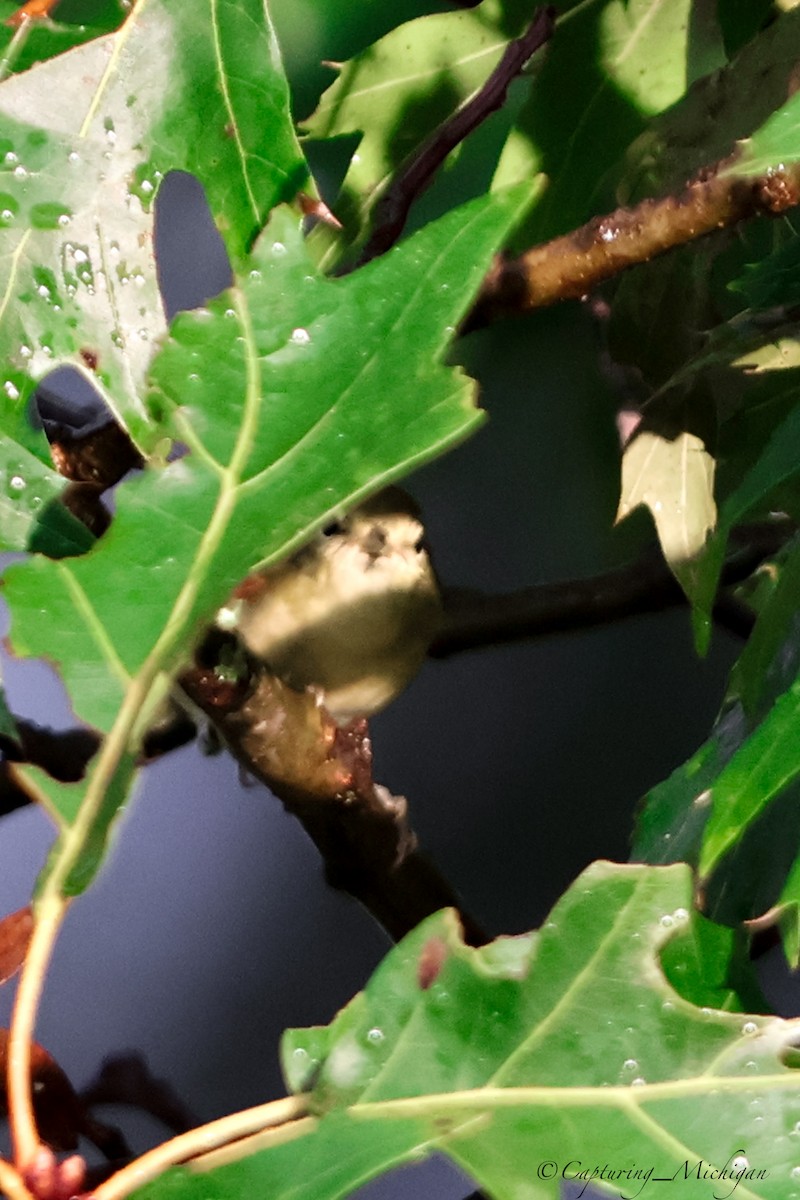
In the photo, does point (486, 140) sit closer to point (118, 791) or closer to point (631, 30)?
point (631, 30)

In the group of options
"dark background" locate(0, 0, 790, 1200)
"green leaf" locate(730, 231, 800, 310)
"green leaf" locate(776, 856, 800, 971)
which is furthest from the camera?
"dark background" locate(0, 0, 790, 1200)

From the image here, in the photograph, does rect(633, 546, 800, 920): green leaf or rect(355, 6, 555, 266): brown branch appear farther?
rect(355, 6, 555, 266): brown branch

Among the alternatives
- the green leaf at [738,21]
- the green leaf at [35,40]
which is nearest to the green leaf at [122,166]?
the green leaf at [35,40]

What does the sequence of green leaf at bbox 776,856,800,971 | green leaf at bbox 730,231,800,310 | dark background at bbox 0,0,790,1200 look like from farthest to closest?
dark background at bbox 0,0,790,1200 < green leaf at bbox 730,231,800,310 < green leaf at bbox 776,856,800,971

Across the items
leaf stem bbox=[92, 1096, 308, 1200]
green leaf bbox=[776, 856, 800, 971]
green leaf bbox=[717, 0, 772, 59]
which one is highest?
green leaf bbox=[717, 0, 772, 59]

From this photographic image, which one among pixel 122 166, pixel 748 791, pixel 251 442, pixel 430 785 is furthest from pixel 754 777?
pixel 430 785

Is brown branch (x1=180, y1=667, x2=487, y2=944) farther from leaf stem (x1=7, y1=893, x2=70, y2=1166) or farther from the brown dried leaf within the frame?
the brown dried leaf

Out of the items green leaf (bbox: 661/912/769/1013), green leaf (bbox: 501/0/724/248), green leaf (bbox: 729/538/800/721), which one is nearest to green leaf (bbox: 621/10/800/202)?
green leaf (bbox: 501/0/724/248)
